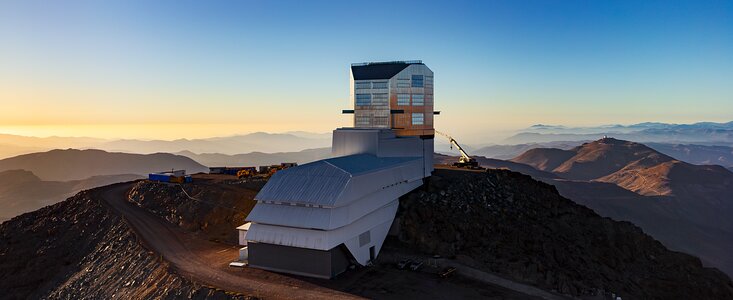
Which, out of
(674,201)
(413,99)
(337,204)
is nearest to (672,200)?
(674,201)

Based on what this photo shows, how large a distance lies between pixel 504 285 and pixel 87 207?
4610 centimetres

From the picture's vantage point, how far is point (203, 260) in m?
38.7

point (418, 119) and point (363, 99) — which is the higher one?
point (363, 99)

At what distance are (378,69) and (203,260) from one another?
2832 cm

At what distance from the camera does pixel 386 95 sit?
5328 cm

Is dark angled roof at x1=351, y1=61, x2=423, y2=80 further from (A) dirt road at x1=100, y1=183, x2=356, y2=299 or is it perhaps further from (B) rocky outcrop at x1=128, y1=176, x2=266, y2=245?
(A) dirt road at x1=100, y1=183, x2=356, y2=299

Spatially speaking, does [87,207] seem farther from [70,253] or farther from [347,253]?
[347,253]

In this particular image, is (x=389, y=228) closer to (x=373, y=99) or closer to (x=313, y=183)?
(x=313, y=183)

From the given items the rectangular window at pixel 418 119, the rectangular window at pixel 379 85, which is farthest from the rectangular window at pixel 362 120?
the rectangular window at pixel 418 119

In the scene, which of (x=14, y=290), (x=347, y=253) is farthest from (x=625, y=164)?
(x=14, y=290)

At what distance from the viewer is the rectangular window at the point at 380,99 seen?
2100 inches

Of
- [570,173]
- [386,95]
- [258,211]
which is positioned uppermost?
[386,95]

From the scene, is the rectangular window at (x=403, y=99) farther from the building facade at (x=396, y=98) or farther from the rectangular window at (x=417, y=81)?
the rectangular window at (x=417, y=81)

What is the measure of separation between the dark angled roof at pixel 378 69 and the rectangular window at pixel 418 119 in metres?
5.19
